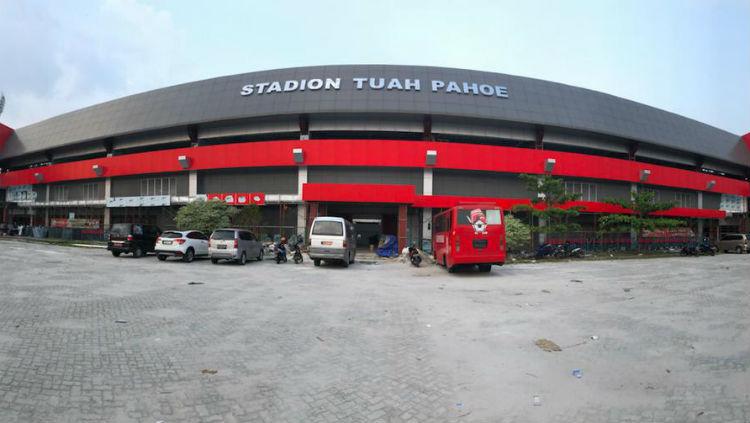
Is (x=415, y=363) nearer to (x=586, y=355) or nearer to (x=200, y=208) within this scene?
(x=586, y=355)

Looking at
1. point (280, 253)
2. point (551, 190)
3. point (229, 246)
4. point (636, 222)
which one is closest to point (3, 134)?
point (229, 246)

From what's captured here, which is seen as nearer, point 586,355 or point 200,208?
point 586,355

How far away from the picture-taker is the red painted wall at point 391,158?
86.2 feet

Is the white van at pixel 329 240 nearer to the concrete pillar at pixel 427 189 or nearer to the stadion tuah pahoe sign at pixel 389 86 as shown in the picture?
the concrete pillar at pixel 427 189

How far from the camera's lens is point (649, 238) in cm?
2791

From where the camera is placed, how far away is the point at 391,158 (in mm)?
26266

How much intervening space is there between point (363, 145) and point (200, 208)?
1197 cm

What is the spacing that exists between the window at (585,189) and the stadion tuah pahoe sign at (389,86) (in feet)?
31.1

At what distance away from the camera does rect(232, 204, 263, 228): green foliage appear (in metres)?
25.8

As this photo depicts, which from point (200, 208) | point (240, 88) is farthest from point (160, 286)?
point (240, 88)

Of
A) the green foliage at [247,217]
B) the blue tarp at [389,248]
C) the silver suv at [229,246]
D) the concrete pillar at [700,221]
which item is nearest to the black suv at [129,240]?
the silver suv at [229,246]

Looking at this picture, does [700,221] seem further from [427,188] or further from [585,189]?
[427,188]

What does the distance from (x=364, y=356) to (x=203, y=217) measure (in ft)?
70.5

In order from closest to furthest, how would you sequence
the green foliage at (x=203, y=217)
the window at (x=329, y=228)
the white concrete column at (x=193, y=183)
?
the window at (x=329, y=228)
the green foliage at (x=203, y=217)
the white concrete column at (x=193, y=183)
